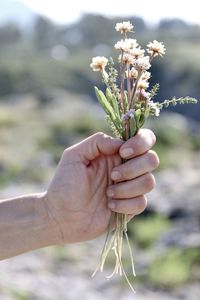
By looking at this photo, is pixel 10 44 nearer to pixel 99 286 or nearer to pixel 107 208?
pixel 99 286

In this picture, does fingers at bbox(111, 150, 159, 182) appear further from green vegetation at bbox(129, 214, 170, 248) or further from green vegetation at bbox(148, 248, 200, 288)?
green vegetation at bbox(129, 214, 170, 248)

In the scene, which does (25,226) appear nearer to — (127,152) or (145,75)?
(127,152)

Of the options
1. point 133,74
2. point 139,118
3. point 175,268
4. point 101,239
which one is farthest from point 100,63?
point 101,239

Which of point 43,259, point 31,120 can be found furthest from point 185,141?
point 43,259

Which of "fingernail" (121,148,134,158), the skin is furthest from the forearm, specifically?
"fingernail" (121,148,134,158)

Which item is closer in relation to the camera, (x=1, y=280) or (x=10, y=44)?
(x=1, y=280)

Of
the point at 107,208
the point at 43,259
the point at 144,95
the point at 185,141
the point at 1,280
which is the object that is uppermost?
the point at 144,95
